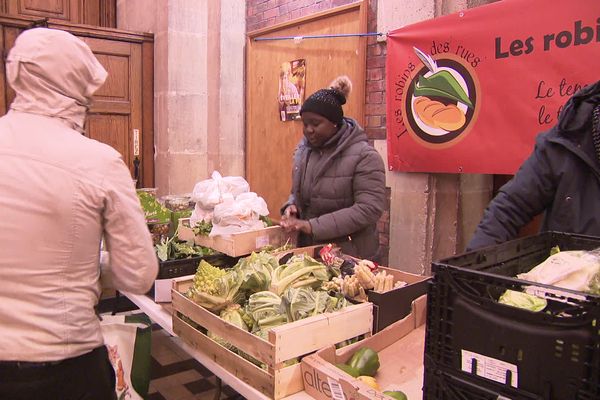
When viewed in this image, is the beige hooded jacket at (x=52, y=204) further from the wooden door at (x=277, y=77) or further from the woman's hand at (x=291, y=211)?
the wooden door at (x=277, y=77)

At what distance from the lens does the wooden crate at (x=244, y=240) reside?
269cm

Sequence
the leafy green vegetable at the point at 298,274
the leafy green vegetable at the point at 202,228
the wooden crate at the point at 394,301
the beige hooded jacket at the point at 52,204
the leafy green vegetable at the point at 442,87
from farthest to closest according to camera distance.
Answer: the leafy green vegetable at the point at 442,87 < the leafy green vegetable at the point at 202,228 < the leafy green vegetable at the point at 298,274 < the wooden crate at the point at 394,301 < the beige hooded jacket at the point at 52,204

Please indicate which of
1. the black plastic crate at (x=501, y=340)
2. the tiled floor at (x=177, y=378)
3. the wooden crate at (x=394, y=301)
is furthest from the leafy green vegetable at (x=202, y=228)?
the black plastic crate at (x=501, y=340)

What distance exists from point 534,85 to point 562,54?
0.68ft

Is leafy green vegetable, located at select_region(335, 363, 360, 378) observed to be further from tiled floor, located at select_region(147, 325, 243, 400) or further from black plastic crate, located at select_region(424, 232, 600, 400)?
tiled floor, located at select_region(147, 325, 243, 400)

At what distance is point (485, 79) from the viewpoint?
9.89 feet

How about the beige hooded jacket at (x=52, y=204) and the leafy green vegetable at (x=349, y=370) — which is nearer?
the beige hooded jacket at (x=52, y=204)

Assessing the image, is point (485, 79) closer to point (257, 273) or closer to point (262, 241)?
point (262, 241)

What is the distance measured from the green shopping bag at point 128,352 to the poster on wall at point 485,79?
2116 millimetres

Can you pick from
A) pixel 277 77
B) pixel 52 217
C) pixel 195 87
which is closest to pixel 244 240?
pixel 52 217

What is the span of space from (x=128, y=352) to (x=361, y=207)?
1366mm

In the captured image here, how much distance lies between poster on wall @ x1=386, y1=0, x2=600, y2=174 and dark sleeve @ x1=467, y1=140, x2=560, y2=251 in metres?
0.98

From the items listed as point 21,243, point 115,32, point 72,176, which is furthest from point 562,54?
point 115,32

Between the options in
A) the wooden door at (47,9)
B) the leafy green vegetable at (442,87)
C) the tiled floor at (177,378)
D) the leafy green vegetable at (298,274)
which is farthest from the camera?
the wooden door at (47,9)
